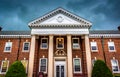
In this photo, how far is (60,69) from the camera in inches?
1108

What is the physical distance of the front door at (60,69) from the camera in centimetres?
2777

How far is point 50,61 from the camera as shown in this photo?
27.3 meters

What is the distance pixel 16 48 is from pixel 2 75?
16.7ft

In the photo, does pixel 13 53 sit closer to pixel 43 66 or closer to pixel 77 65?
pixel 43 66

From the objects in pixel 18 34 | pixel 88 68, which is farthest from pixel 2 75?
pixel 88 68

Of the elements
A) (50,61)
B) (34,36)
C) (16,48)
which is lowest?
(50,61)

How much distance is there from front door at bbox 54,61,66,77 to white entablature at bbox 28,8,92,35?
5227mm

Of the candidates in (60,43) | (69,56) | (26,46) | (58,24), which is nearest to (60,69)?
(69,56)

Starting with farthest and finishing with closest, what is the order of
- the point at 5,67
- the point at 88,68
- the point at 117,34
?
the point at 117,34 → the point at 5,67 → the point at 88,68

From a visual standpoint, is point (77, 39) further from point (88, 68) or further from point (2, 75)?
point (2, 75)

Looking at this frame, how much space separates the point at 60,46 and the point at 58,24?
12.5 feet

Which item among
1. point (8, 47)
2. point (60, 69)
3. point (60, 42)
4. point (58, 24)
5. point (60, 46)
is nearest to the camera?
point (60, 69)

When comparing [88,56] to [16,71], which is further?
[88,56]

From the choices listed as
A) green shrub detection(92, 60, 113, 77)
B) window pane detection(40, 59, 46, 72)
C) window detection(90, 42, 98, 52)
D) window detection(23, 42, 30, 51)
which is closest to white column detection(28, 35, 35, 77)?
window pane detection(40, 59, 46, 72)
